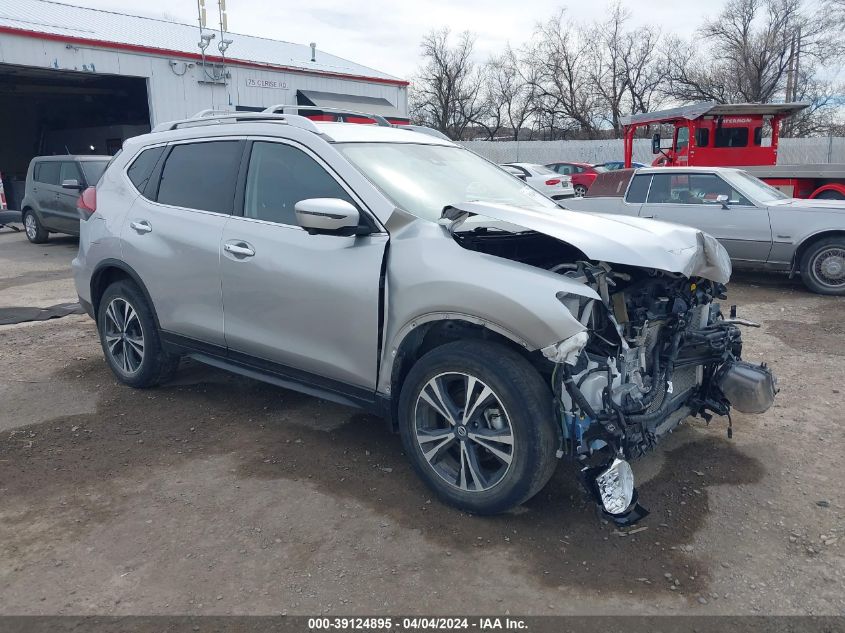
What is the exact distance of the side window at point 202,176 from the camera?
14.0 ft

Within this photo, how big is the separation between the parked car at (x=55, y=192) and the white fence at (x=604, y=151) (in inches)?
607

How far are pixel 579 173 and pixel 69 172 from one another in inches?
684

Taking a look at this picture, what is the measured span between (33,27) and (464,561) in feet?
66.4

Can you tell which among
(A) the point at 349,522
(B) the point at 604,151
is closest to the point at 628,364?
(A) the point at 349,522

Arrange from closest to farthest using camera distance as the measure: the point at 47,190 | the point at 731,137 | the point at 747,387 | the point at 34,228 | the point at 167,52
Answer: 1. the point at 747,387
2. the point at 47,190
3. the point at 34,228
4. the point at 731,137
5. the point at 167,52

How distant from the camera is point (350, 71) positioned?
83.9 ft

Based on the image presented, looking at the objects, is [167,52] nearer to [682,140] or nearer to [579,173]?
[579,173]

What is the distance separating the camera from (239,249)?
4039mm

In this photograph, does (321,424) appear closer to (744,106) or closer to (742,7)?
(744,106)

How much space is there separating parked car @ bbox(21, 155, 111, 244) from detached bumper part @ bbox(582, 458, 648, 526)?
1241 cm

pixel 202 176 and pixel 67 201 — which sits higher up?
pixel 202 176

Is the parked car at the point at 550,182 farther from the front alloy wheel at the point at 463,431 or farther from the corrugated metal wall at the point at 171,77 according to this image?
the front alloy wheel at the point at 463,431

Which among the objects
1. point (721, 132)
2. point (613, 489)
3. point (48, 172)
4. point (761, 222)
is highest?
point (721, 132)

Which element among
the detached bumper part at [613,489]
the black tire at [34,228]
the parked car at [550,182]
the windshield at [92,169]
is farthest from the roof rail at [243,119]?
the parked car at [550,182]
